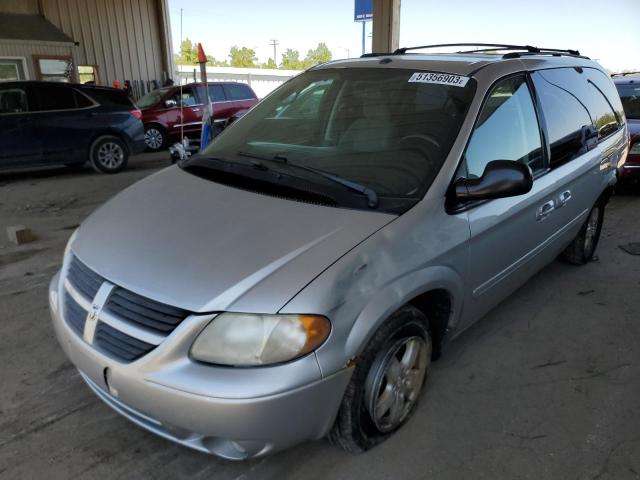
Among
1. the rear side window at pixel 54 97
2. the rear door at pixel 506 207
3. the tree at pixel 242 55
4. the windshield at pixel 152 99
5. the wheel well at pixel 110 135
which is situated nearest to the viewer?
the rear door at pixel 506 207

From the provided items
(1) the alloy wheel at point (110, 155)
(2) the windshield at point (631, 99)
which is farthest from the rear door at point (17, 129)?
(2) the windshield at point (631, 99)

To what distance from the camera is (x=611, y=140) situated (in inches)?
164

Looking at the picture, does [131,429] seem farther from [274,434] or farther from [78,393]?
[274,434]

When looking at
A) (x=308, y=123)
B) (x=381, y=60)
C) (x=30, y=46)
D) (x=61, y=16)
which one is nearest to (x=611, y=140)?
(x=381, y=60)

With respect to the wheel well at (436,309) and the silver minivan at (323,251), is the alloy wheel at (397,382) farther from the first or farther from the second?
the wheel well at (436,309)

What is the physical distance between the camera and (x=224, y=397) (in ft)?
5.66

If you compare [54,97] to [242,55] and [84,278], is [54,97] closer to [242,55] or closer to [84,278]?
[84,278]

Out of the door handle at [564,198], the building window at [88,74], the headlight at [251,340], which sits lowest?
the headlight at [251,340]

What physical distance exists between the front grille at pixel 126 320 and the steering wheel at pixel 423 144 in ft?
4.55

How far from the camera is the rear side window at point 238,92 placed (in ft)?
42.9

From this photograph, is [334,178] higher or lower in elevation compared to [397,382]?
higher

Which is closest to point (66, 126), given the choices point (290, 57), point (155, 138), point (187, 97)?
point (155, 138)

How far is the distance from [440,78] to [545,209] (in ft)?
3.49

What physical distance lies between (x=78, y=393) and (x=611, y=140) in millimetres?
4269
